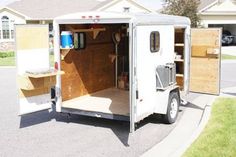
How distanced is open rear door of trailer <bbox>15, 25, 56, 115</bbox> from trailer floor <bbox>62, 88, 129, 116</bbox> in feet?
2.44

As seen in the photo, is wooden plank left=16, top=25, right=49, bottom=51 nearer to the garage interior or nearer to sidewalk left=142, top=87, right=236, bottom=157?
sidewalk left=142, top=87, right=236, bottom=157

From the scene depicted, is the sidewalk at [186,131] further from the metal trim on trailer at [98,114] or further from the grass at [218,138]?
the metal trim on trailer at [98,114]

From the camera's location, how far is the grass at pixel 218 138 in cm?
734

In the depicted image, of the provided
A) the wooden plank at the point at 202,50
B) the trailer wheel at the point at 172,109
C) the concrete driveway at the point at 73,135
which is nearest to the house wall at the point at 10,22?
the concrete driveway at the point at 73,135

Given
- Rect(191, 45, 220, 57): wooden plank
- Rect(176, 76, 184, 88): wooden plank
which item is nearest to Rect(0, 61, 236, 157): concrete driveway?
Rect(176, 76, 184, 88): wooden plank

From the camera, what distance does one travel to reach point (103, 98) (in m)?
10.9

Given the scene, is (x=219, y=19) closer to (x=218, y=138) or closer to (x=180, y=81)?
(x=180, y=81)

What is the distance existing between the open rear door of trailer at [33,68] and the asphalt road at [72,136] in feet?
2.06

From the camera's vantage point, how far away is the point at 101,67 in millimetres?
11750

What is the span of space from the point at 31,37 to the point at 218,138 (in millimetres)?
4675

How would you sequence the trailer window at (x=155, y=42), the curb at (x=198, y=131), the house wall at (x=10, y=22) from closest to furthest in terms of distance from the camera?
the curb at (x=198, y=131) < the trailer window at (x=155, y=42) < the house wall at (x=10, y=22)

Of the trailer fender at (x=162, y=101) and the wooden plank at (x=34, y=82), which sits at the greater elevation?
the wooden plank at (x=34, y=82)

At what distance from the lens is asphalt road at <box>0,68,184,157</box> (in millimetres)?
7816

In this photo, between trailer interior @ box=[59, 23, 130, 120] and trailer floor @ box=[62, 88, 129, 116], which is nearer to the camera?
trailer floor @ box=[62, 88, 129, 116]
